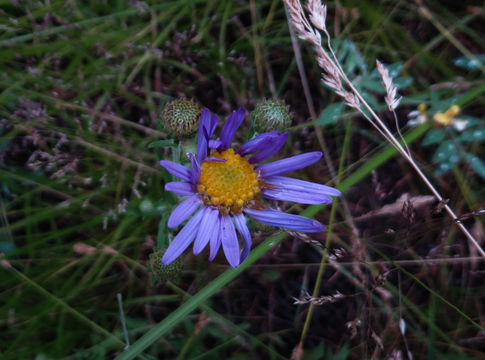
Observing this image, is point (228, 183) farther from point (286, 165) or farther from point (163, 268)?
point (163, 268)

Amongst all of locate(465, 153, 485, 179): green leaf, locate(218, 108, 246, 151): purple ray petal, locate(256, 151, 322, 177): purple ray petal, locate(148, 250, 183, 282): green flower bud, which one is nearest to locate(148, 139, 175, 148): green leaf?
locate(218, 108, 246, 151): purple ray petal

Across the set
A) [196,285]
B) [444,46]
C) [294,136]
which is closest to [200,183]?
[196,285]

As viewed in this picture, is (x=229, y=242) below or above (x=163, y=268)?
above

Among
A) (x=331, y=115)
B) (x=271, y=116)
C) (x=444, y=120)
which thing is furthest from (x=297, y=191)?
(x=444, y=120)

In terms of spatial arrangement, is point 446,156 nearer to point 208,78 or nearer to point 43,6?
point 208,78

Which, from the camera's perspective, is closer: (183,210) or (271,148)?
(183,210)

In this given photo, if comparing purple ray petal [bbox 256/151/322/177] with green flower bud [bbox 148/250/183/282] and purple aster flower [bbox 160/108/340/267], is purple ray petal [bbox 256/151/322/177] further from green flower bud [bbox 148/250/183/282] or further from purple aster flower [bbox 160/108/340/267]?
green flower bud [bbox 148/250/183/282]
